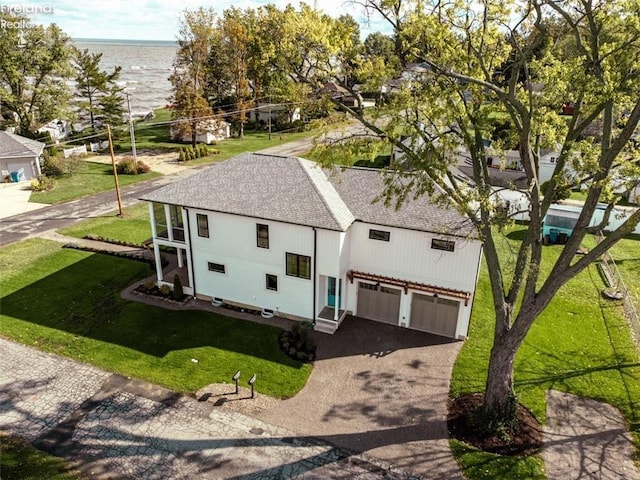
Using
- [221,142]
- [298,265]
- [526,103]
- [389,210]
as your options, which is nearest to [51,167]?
[221,142]

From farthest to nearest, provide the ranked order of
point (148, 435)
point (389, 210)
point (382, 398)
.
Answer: point (389, 210) < point (382, 398) < point (148, 435)

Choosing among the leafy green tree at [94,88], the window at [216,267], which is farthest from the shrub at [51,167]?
the window at [216,267]

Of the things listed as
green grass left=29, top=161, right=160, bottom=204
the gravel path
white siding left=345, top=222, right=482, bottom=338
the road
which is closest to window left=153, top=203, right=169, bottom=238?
white siding left=345, top=222, right=482, bottom=338

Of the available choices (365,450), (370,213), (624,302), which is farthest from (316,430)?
(624,302)

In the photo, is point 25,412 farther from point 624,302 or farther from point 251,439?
point 624,302

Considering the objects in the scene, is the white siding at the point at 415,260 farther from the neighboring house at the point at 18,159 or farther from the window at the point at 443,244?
the neighboring house at the point at 18,159

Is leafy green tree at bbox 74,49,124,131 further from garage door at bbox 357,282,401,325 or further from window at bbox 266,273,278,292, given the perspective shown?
garage door at bbox 357,282,401,325

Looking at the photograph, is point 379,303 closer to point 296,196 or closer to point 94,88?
point 296,196
